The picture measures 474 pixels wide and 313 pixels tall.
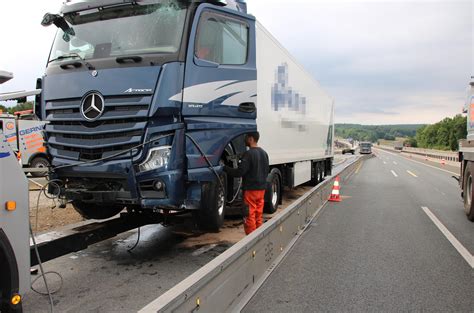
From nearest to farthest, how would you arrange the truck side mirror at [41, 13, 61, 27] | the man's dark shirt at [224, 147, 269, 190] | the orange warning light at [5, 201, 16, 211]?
the orange warning light at [5, 201, 16, 211], the truck side mirror at [41, 13, 61, 27], the man's dark shirt at [224, 147, 269, 190]

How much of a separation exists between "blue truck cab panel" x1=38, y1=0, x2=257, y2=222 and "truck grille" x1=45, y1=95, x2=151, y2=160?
1 centimetres

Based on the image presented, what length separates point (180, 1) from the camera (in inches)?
198

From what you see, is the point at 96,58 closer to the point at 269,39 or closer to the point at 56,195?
the point at 56,195

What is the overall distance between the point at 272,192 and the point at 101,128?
175 inches

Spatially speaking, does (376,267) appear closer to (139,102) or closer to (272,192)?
(272,192)

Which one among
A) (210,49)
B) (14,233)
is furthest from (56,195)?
(210,49)

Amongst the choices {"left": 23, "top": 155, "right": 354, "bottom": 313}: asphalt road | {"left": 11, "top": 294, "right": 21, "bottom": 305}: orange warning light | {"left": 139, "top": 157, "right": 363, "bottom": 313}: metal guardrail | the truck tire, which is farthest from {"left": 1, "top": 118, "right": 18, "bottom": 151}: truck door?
the truck tire

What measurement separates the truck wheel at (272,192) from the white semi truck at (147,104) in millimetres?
2215

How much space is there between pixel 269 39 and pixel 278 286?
4724 mm

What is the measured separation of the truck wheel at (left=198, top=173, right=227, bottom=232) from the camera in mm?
5094

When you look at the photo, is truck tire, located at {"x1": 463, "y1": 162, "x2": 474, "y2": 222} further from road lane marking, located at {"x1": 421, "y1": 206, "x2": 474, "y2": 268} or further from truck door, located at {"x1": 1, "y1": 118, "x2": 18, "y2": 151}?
truck door, located at {"x1": 1, "y1": 118, "x2": 18, "y2": 151}

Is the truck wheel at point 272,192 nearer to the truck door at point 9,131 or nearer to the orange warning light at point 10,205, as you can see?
the truck door at point 9,131

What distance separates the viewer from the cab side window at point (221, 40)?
516cm

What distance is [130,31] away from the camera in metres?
5.04
